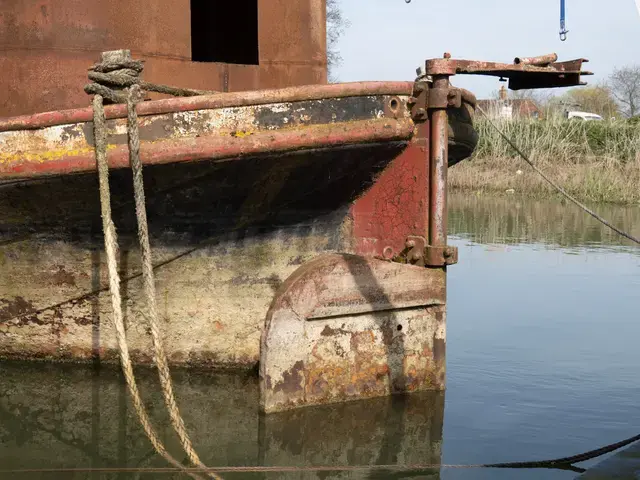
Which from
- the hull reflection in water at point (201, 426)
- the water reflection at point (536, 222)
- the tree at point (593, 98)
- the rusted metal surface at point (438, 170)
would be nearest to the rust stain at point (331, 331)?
the hull reflection in water at point (201, 426)

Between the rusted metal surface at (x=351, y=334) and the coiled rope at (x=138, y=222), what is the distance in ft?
2.08

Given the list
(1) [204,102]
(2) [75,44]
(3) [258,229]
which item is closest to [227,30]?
(2) [75,44]

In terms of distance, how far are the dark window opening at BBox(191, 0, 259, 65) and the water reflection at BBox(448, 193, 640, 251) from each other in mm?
6438

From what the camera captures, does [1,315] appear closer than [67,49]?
No

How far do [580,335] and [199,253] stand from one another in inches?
126

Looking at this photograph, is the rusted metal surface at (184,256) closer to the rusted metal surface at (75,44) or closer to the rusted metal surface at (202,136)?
the rusted metal surface at (202,136)

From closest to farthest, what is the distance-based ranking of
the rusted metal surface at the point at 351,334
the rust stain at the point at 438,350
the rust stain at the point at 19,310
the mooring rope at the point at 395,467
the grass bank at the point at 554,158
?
the mooring rope at the point at 395,467 < the rusted metal surface at the point at 351,334 < the rust stain at the point at 438,350 < the rust stain at the point at 19,310 < the grass bank at the point at 554,158

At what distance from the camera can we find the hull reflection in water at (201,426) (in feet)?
12.3

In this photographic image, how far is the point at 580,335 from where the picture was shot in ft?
20.5

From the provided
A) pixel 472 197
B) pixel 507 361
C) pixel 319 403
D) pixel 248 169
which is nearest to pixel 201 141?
pixel 248 169

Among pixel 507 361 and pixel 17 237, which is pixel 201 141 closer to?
pixel 17 237

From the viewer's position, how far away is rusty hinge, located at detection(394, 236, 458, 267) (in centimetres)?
443

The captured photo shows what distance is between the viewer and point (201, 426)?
13.6 feet

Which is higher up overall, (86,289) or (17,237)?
(17,237)
